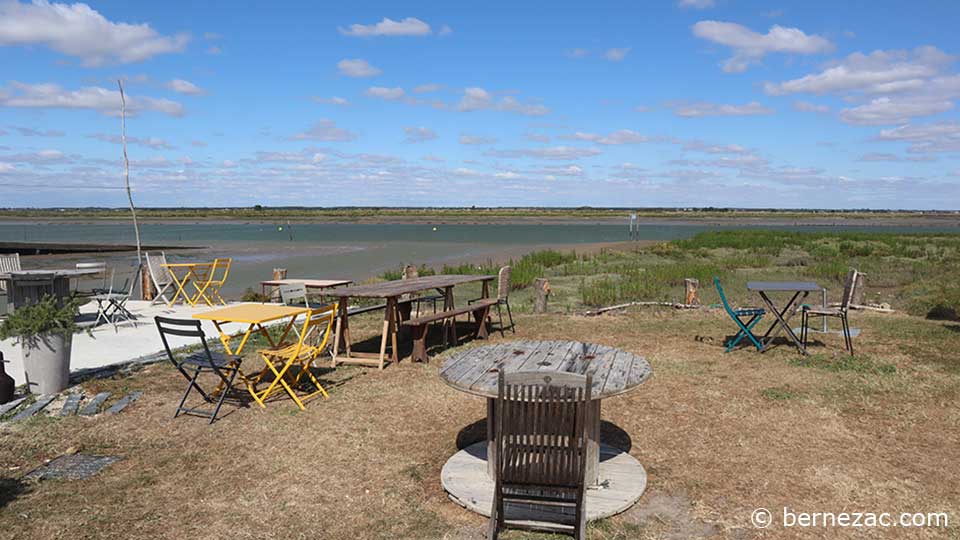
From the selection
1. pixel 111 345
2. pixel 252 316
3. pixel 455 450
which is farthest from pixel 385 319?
pixel 111 345

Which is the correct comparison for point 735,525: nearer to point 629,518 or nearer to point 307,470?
point 629,518

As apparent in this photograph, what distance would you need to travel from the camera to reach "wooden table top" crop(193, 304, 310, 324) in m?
5.68

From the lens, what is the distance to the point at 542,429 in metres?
3.18

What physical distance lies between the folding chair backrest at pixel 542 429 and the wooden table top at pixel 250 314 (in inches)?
123

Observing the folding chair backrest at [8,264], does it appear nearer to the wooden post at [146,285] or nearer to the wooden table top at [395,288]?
the wooden post at [146,285]

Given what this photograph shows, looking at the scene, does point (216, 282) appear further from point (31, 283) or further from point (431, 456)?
point (431, 456)

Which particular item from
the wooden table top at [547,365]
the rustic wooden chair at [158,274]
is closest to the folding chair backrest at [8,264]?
the rustic wooden chair at [158,274]

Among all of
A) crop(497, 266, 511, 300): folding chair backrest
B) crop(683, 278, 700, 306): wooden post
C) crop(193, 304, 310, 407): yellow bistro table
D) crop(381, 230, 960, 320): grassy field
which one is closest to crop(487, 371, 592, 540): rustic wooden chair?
crop(193, 304, 310, 407): yellow bistro table

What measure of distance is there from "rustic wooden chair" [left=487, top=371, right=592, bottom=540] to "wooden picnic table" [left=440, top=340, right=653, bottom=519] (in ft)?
1.13

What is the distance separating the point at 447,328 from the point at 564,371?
15.7 feet

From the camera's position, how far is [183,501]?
3.92 meters

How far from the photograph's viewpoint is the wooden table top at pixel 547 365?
374cm

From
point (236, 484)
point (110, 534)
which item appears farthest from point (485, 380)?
point (110, 534)

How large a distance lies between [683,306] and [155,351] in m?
8.48
